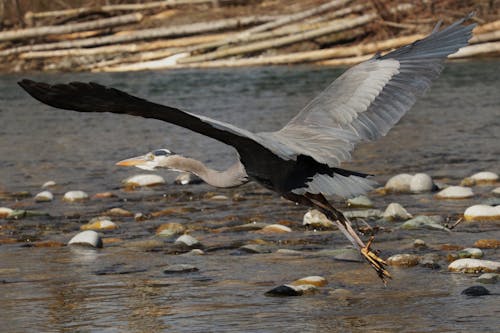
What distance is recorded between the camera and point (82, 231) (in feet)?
28.2

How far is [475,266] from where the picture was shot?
653 cm

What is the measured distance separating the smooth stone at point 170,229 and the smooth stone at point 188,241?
381 millimetres

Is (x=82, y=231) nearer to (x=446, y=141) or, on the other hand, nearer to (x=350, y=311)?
(x=350, y=311)

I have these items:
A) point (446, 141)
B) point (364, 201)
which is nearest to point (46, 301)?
point (364, 201)

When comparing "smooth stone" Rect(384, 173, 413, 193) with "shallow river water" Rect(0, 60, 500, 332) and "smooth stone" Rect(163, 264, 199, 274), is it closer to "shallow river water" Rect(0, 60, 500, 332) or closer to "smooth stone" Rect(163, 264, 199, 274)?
"shallow river water" Rect(0, 60, 500, 332)

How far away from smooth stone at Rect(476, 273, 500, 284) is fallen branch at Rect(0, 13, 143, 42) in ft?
67.0

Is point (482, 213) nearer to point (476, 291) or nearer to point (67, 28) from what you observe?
point (476, 291)

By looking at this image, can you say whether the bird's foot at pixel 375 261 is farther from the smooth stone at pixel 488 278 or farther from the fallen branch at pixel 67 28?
the fallen branch at pixel 67 28

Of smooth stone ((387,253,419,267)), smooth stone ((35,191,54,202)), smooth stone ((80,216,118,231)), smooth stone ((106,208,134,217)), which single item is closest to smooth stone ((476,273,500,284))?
smooth stone ((387,253,419,267))

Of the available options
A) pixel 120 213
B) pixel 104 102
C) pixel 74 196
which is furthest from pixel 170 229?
pixel 104 102

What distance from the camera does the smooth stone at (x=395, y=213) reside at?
8516 mm

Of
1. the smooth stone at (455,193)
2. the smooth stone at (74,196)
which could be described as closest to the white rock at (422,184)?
the smooth stone at (455,193)

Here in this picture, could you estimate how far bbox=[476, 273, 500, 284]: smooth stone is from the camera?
6.25 m

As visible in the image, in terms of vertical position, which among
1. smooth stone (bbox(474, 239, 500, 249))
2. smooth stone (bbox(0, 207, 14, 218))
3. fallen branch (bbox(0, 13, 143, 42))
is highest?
fallen branch (bbox(0, 13, 143, 42))
